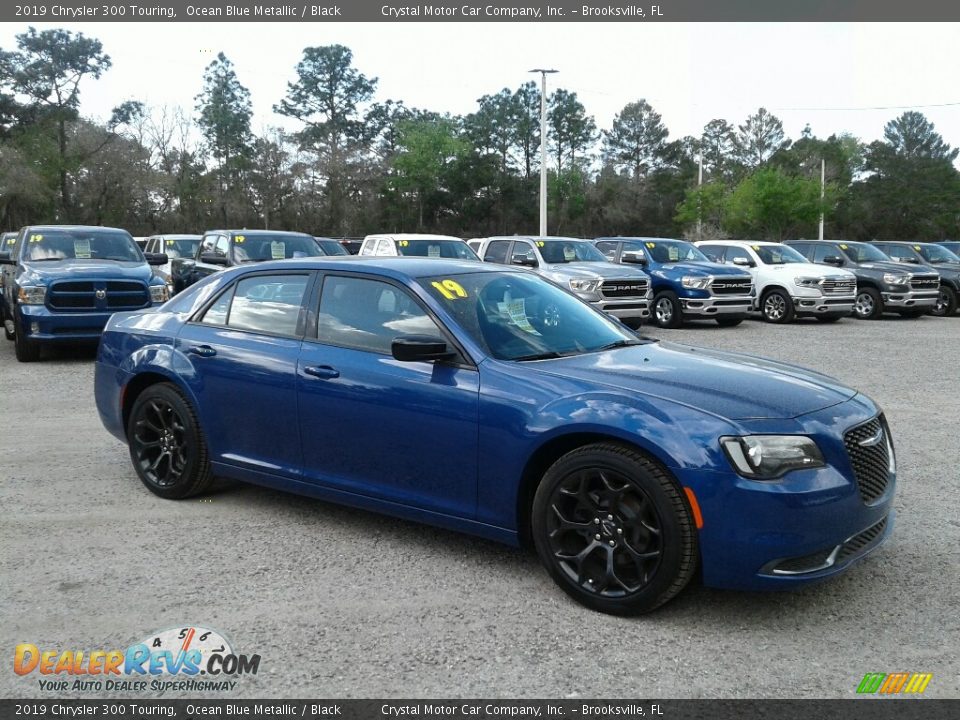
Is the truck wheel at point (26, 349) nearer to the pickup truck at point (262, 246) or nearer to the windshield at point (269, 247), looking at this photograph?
the pickup truck at point (262, 246)

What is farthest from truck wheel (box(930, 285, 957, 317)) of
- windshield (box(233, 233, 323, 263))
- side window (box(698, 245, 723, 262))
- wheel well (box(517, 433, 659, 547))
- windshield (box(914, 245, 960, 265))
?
wheel well (box(517, 433, 659, 547))

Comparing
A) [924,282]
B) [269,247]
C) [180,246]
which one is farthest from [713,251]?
[180,246]

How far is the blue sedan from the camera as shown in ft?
12.6

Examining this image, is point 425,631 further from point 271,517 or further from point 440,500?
point 271,517

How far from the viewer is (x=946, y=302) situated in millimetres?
23109

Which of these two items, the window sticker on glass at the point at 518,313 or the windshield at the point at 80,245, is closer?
the window sticker on glass at the point at 518,313

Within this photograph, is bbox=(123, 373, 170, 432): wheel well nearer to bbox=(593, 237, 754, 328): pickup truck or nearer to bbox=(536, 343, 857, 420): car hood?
bbox=(536, 343, 857, 420): car hood

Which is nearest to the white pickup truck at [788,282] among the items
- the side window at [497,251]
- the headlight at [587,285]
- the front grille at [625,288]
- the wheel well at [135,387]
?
the front grille at [625,288]

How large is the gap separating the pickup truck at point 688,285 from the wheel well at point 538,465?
1477cm

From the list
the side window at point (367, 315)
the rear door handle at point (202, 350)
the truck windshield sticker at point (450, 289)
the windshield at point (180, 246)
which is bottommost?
the rear door handle at point (202, 350)

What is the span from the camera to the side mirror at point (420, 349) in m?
4.42

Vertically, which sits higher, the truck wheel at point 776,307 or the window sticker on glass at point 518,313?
the window sticker on glass at point 518,313

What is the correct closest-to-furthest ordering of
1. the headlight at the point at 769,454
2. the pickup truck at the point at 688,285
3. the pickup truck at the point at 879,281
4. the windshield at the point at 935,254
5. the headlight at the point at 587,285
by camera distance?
the headlight at the point at 769,454 → the headlight at the point at 587,285 → the pickup truck at the point at 688,285 → the pickup truck at the point at 879,281 → the windshield at the point at 935,254
